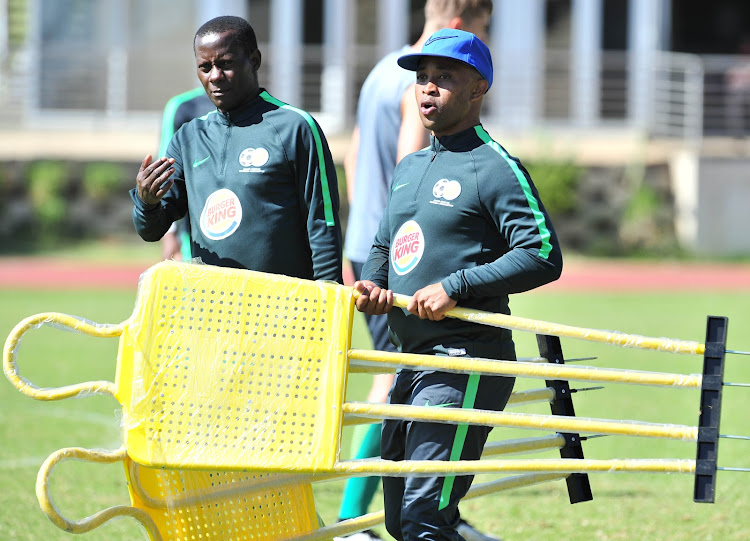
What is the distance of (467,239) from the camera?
150 inches

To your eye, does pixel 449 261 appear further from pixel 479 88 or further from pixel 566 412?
pixel 566 412

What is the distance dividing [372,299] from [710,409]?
3.68 feet

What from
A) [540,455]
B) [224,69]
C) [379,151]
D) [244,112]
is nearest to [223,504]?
[244,112]

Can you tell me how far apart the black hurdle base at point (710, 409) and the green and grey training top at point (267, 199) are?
138 cm

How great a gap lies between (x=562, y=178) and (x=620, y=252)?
1811 mm

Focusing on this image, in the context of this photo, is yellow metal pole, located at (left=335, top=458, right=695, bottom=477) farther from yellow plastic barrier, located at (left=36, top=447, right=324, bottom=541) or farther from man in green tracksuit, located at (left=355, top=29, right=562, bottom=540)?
yellow plastic barrier, located at (left=36, top=447, right=324, bottom=541)

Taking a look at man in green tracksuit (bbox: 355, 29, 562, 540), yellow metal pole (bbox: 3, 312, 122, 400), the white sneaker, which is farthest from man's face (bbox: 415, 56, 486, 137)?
the white sneaker

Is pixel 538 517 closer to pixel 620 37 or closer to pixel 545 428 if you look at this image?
pixel 545 428

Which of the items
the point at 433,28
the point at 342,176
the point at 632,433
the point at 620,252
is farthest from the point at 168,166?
the point at 620,252

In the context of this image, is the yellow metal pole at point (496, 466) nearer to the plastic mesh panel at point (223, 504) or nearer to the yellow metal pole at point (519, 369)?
the yellow metal pole at point (519, 369)

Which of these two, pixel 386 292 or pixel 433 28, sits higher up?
pixel 433 28

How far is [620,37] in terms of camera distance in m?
23.1

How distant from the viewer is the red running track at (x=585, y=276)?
55.0 feet

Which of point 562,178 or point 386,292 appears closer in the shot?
point 386,292
